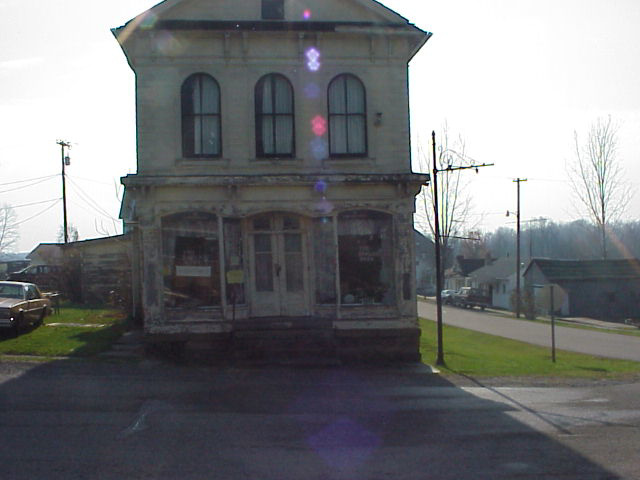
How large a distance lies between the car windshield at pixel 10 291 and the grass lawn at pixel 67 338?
1.14m

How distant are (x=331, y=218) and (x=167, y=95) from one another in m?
4.73

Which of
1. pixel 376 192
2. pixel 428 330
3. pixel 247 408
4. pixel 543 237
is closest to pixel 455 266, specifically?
pixel 543 237

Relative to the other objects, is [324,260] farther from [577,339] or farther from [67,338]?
[577,339]

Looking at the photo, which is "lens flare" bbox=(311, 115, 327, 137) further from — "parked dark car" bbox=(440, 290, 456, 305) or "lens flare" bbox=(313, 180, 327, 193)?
"parked dark car" bbox=(440, 290, 456, 305)

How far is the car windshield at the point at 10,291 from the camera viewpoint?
21.4 metres

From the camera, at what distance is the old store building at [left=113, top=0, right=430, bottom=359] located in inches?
664

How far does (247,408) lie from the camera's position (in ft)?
36.5

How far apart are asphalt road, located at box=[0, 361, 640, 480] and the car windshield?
7128 mm

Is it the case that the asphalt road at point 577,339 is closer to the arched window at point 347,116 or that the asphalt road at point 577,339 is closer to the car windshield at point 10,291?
the arched window at point 347,116

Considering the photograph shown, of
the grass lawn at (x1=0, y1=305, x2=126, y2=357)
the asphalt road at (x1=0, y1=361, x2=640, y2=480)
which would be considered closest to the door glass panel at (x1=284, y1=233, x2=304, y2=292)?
the asphalt road at (x1=0, y1=361, x2=640, y2=480)

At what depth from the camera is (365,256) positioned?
686 inches

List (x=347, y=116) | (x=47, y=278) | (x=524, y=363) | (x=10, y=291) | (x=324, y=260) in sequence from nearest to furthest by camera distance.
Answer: (x=324, y=260) → (x=347, y=116) → (x=524, y=363) → (x=10, y=291) → (x=47, y=278)

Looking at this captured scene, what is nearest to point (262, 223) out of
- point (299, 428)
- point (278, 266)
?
point (278, 266)

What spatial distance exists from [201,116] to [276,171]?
217 centimetres
